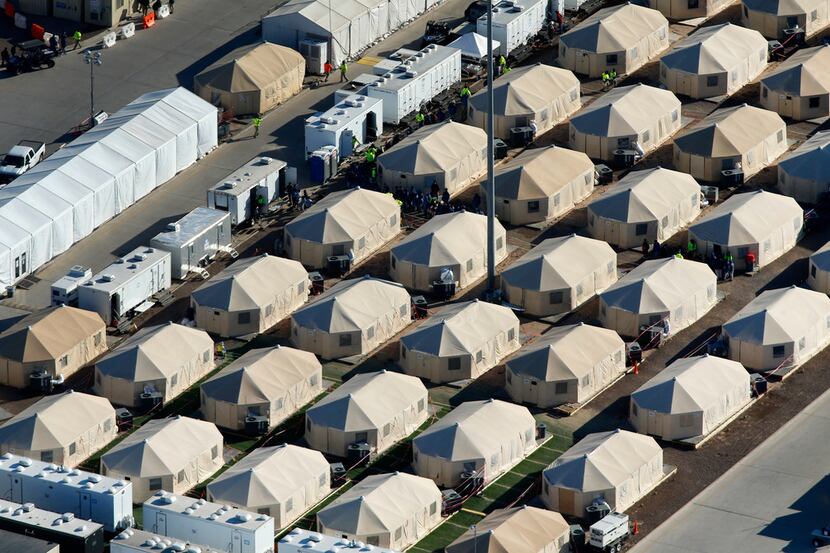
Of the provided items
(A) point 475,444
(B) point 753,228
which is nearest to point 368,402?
(A) point 475,444

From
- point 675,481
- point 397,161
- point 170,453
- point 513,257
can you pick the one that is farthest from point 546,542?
point 397,161

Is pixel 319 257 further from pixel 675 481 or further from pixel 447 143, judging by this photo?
pixel 675 481

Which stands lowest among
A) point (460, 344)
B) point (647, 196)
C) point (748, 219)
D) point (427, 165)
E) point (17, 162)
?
point (17, 162)

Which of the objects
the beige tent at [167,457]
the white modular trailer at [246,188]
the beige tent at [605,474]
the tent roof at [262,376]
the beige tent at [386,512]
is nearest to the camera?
the beige tent at [386,512]

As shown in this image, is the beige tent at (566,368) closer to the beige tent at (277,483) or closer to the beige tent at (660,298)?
the beige tent at (660,298)

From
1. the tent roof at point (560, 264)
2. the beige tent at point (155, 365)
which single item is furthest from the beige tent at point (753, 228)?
the beige tent at point (155, 365)

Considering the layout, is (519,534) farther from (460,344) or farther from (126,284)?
(126,284)
